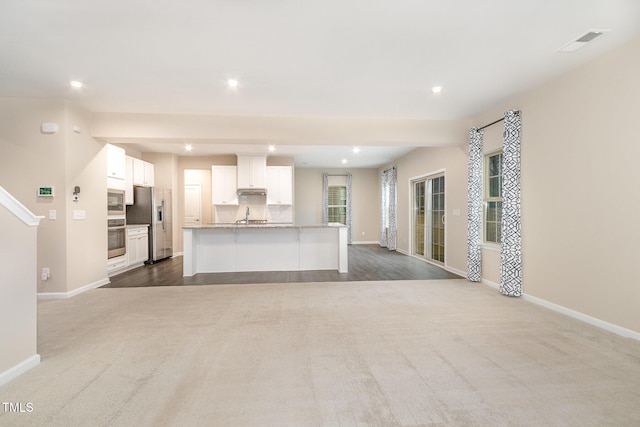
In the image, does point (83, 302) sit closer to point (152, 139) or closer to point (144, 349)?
point (144, 349)

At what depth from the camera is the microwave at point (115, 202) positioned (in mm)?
5420

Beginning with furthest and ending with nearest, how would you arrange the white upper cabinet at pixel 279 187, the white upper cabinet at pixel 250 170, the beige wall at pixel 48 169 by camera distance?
the white upper cabinet at pixel 279 187, the white upper cabinet at pixel 250 170, the beige wall at pixel 48 169

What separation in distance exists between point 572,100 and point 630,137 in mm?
817

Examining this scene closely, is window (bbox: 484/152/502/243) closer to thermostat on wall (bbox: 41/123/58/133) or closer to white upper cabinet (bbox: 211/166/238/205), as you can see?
white upper cabinet (bbox: 211/166/238/205)

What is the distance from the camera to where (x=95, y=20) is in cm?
243

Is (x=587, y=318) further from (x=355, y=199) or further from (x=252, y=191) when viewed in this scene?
(x=355, y=199)

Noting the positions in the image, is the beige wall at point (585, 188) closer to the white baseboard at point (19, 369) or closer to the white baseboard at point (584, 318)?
the white baseboard at point (584, 318)

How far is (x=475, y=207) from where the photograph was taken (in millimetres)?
5027

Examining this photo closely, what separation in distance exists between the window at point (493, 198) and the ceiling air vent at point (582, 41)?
1.96 m

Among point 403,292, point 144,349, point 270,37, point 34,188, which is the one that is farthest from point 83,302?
point 403,292

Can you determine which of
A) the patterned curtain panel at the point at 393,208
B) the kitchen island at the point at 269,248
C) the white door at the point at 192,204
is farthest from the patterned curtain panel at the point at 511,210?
the white door at the point at 192,204

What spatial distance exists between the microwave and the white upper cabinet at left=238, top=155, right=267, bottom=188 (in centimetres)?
268

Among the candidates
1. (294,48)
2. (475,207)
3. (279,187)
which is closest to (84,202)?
(294,48)

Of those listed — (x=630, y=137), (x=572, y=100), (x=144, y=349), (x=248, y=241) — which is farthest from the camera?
(x=248, y=241)
